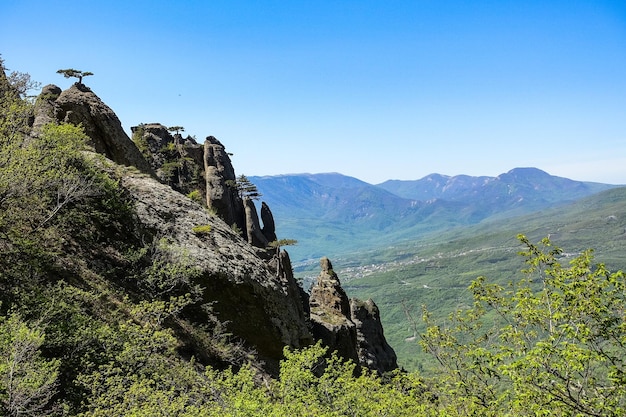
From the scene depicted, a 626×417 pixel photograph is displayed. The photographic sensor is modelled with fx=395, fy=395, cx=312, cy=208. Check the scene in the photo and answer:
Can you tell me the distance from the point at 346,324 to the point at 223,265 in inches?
990

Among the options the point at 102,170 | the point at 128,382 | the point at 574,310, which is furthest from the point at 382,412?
the point at 102,170

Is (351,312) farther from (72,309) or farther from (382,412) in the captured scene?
(72,309)

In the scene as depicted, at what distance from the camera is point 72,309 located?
18.8 meters

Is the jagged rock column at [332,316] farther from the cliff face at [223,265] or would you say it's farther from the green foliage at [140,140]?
the green foliage at [140,140]

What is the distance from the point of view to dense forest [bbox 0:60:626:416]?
1366cm

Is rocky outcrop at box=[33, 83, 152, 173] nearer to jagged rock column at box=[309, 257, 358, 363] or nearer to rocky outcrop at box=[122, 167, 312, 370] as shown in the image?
rocky outcrop at box=[122, 167, 312, 370]

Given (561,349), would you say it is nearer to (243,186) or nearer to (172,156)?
(243,186)

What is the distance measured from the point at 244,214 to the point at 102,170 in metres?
43.2

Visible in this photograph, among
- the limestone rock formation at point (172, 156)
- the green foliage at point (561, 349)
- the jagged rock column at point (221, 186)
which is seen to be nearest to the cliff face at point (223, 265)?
the jagged rock column at point (221, 186)

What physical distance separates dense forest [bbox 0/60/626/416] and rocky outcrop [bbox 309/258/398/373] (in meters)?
19.3

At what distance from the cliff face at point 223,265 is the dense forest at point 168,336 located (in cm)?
159

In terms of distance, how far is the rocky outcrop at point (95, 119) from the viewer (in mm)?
39250

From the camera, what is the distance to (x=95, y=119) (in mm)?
41188

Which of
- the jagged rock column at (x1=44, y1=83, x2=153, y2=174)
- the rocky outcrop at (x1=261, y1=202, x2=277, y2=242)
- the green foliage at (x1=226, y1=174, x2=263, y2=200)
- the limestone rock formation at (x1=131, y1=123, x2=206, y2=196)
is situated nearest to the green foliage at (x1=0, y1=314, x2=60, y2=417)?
the jagged rock column at (x1=44, y1=83, x2=153, y2=174)
